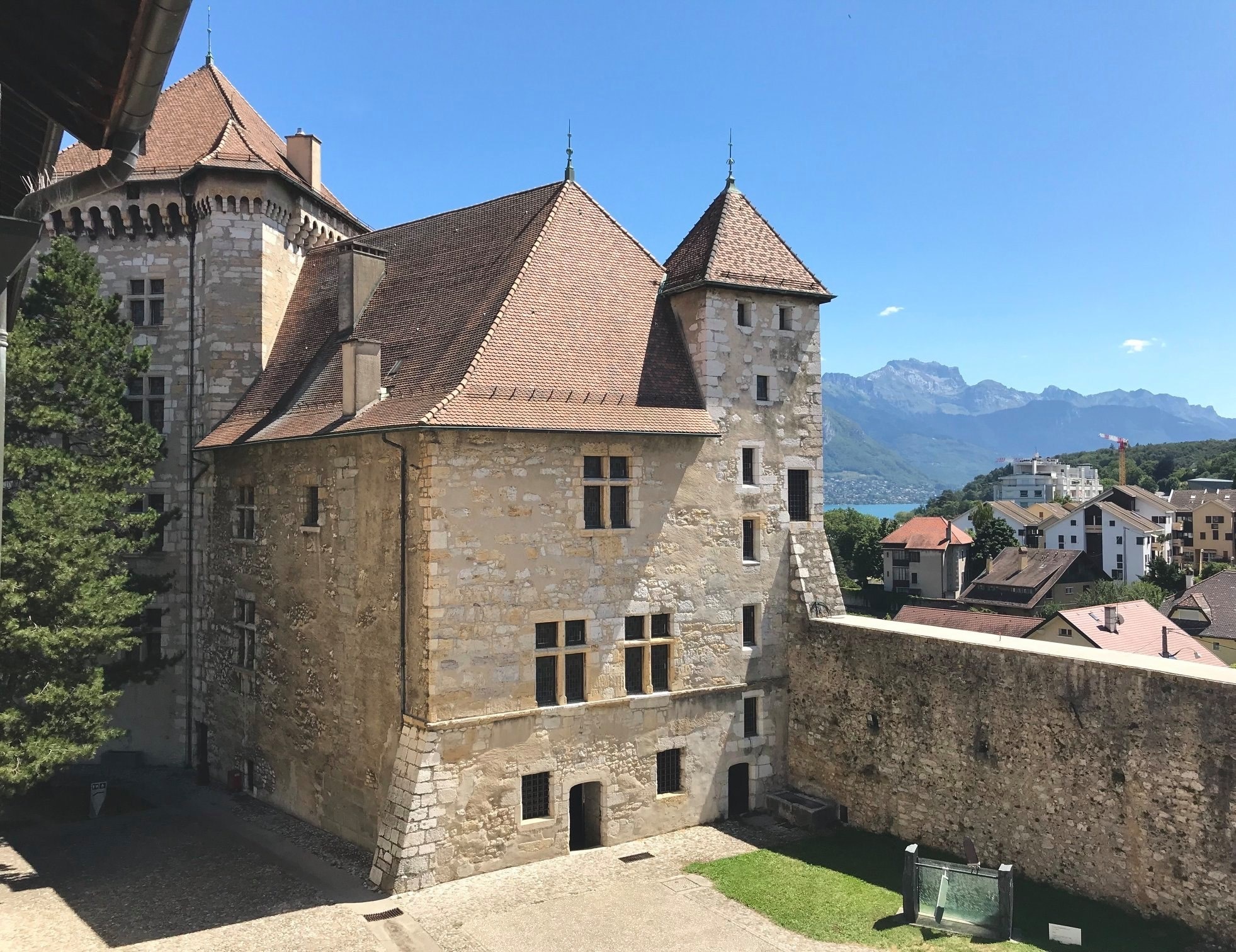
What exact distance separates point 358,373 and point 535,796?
10248 millimetres

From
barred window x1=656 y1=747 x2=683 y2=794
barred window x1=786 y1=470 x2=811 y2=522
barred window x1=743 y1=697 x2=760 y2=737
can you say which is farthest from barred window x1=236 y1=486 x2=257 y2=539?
barred window x1=786 y1=470 x2=811 y2=522

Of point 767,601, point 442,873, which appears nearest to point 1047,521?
point 767,601

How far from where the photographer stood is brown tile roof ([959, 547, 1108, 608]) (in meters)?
74.4

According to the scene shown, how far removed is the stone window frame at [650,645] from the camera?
67.5 feet

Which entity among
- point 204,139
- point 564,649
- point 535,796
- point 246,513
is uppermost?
point 204,139

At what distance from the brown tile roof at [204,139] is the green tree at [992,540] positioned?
81869 millimetres

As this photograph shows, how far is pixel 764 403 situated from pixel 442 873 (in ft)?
43.4

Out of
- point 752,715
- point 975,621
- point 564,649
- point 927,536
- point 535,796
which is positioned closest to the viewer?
point 535,796

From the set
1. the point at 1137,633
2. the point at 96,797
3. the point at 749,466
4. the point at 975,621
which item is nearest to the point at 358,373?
the point at 749,466

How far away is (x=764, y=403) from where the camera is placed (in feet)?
74.8

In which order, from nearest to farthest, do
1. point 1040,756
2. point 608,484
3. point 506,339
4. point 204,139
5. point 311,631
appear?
point 1040,756
point 506,339
point 608,484
point 311,631
point 204,139

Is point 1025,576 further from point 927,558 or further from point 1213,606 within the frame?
point 1213,606

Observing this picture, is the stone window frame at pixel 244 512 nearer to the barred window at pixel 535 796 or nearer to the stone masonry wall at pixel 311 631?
the stone masonry wall at pixel 311 631

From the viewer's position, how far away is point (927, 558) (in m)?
90.9
